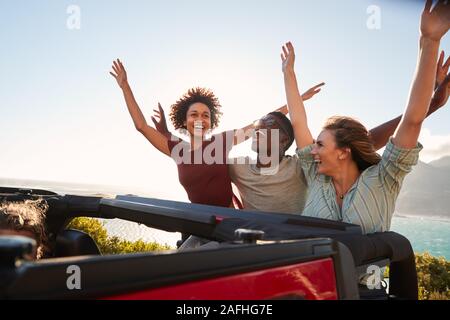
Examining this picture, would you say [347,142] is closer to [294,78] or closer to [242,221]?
[294,78]

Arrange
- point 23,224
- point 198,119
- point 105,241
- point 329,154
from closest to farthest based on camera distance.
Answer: point 23,224
point 329,154
point 198,119
point 105,241

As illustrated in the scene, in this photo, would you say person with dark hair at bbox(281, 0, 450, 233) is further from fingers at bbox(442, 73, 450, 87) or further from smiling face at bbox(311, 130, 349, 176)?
fingers at bbox(442, 73, 450, 87)

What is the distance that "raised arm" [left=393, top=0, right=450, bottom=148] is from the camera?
2.10m

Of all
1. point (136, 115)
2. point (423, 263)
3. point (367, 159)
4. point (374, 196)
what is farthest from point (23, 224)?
point (423, 263)

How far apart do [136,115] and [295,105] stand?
176 cm

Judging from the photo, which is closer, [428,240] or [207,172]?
[207,172]

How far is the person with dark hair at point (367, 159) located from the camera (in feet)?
6.98

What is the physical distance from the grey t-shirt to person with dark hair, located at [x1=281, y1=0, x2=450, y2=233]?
0.16m

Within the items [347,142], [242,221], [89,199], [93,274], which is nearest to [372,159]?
[347,142]

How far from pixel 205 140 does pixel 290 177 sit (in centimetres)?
89

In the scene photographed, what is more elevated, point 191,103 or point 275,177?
point 191,103

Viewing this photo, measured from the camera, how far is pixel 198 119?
3.59m

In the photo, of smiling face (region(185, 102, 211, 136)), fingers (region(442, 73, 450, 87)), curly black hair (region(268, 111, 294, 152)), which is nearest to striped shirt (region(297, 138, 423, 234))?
→ curly black hair (region(268, 111, 294, 152))

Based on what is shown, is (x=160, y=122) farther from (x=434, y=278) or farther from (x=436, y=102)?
(x=434, y=278)
